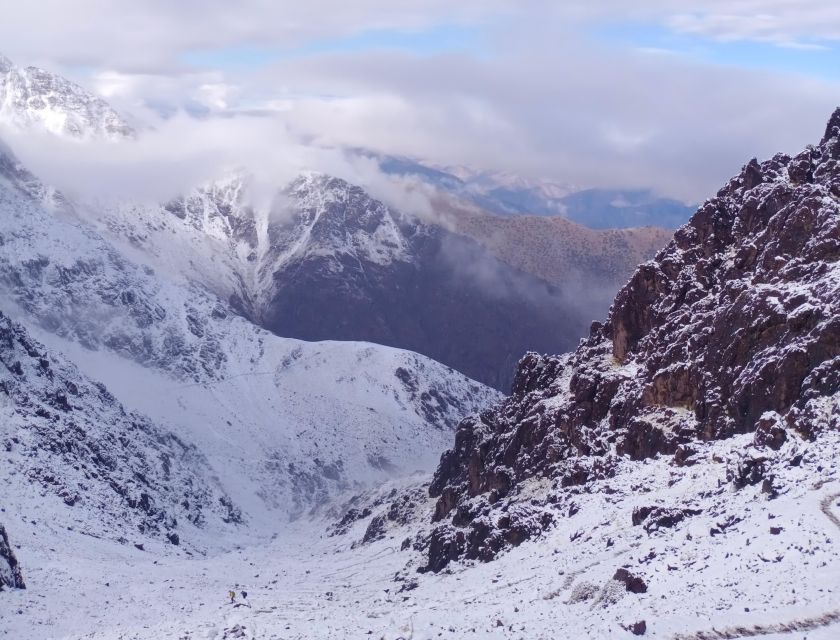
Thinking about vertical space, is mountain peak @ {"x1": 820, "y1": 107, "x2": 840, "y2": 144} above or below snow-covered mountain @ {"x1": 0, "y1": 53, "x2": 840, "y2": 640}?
above

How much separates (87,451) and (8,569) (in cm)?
5447

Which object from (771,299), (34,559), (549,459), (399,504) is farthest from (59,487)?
(771,299)

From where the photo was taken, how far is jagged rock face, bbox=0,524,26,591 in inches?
3419

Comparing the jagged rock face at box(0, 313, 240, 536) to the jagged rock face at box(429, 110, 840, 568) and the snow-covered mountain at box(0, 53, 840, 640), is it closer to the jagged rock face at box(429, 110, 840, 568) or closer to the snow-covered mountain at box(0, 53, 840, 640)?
the snow-covered mountain at box(0, 53, 840, 640)

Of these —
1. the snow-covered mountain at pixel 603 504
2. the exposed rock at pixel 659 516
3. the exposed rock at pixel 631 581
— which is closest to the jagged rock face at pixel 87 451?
the snow-covered mountain at pixel 603 504

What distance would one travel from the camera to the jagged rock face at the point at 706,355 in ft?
253

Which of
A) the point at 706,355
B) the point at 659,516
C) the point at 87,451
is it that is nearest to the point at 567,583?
the point at 659,516

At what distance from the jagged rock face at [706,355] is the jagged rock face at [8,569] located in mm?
33986

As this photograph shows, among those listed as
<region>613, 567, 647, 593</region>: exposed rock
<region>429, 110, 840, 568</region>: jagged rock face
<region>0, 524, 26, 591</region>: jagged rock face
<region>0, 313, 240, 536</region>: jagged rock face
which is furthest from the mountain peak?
<region>0, 313, 240, 536</region>: jagged rock face

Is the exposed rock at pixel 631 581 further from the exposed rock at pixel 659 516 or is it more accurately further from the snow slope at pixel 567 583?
the exposed rock at pixel 659 516

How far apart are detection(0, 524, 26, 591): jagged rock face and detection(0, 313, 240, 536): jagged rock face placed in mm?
33923

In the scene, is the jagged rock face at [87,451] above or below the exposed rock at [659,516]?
below

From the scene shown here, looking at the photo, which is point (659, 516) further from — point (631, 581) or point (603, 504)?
point (631, 581)

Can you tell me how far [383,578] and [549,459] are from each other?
19.0 m
